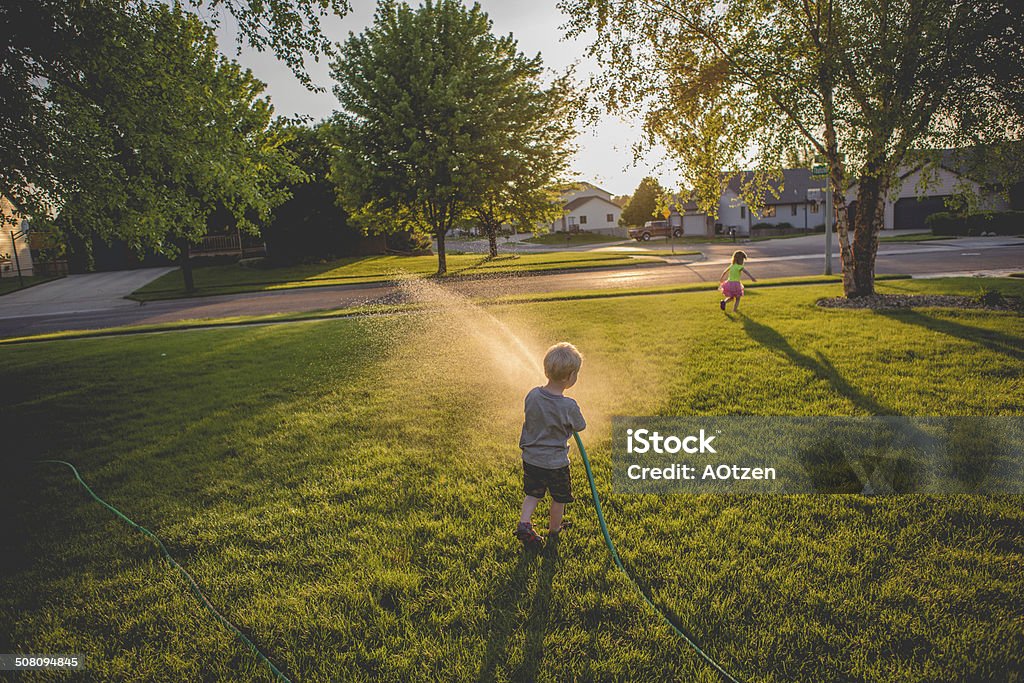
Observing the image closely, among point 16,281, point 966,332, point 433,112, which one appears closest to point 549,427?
point 966,332

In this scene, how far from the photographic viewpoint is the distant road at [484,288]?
16906 mm

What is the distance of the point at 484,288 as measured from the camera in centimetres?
1947

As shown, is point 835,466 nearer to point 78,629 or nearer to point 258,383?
point 78,629

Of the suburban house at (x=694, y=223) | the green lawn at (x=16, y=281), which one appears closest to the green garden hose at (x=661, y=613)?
the green lawn at (x=16, y=281)

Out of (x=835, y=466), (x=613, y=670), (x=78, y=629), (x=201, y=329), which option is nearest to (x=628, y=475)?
(x=835, y=466)

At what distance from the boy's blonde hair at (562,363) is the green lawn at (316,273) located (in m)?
21.9

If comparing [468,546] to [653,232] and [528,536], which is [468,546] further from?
[653,232]

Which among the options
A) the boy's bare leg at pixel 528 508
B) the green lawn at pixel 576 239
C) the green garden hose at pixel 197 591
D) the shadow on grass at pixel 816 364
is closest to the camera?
the green garden hose at pixel 197 591

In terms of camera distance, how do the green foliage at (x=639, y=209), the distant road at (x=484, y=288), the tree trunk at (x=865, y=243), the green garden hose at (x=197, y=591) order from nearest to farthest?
the green garden hose at (x=197, y=591)
the tree trunk at (x=865, y=243)
the distant road at (x=484, y=288)
the green foliage at (x=639, y=209)

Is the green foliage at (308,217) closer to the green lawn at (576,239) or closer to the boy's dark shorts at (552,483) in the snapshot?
the green lawn at (576,239)

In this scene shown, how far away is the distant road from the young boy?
13593mm

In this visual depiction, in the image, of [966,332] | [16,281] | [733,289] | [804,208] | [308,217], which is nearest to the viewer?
[966,332]

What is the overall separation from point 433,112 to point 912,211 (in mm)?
43004

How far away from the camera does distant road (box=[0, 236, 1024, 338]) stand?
16.9 meters
